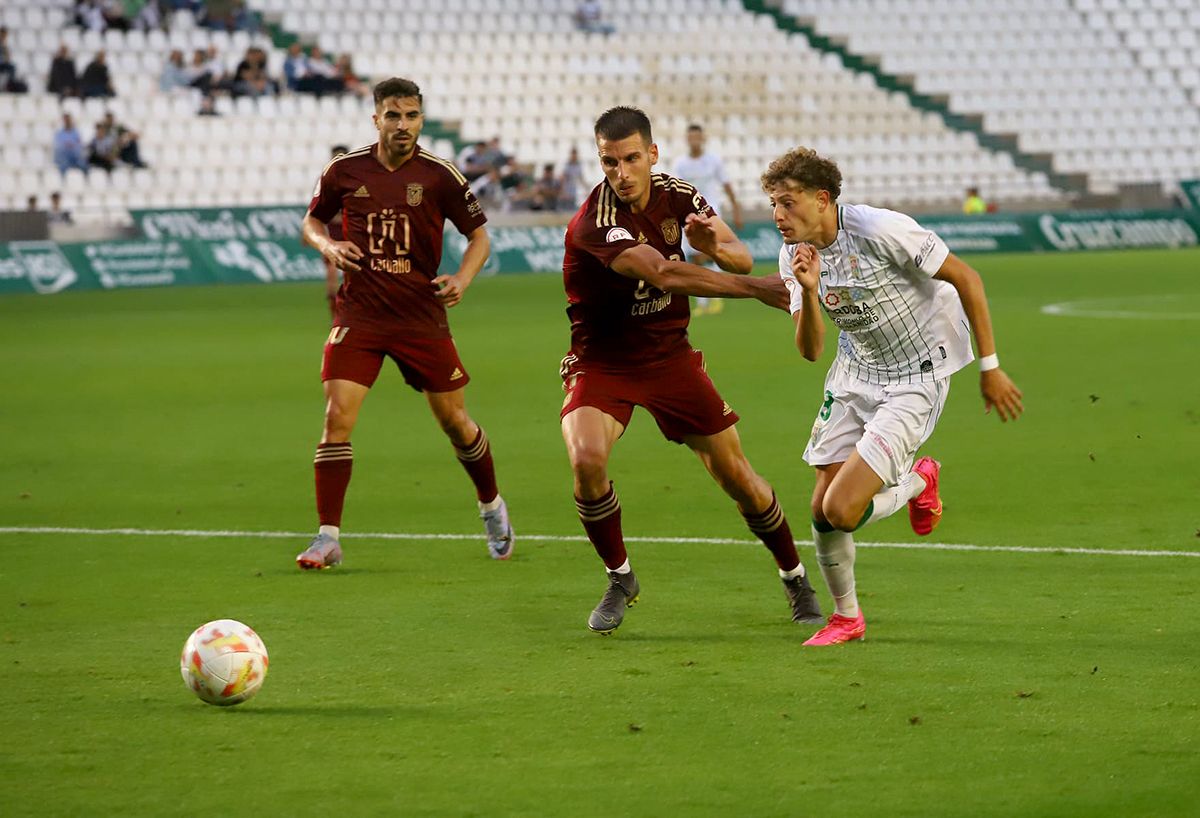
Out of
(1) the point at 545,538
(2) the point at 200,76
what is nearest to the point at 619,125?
(1) the point at 545,538

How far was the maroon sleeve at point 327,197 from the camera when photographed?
866 cm

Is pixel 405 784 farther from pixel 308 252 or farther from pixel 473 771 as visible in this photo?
pixel 308 252

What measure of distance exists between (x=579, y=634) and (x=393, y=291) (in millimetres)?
2452

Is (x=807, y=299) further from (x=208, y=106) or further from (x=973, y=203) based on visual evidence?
(x=973, y=203)

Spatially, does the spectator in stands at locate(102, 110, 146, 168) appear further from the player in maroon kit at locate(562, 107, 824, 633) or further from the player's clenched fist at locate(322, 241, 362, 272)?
the player in maroon kit at locate(562, 107, 824, 633)

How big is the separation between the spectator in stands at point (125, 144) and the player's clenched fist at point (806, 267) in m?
27.5

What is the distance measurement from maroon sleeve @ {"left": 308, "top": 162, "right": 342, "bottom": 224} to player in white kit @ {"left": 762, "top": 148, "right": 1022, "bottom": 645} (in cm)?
269

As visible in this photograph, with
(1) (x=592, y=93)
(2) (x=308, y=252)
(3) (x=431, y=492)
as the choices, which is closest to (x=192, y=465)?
(3) (x=431, y=492)

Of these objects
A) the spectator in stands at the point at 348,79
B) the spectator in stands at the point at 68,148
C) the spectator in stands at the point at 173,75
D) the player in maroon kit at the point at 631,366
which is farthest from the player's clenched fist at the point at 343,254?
the spectator in stands at the point at 348,79

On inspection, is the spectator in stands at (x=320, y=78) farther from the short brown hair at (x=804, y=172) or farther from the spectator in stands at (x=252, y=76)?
the short brown hair at (x=804, y=172)

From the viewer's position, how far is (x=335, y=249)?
8.41 m

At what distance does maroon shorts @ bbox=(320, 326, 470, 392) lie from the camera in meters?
8.55

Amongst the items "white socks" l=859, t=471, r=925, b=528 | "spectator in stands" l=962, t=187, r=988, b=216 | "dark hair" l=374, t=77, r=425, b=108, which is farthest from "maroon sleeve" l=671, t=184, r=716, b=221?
"spectator in stands" l=962, t=187, r=988, b=216

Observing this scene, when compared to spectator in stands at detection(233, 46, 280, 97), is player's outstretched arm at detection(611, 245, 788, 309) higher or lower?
higher
